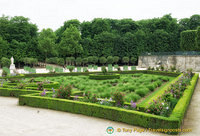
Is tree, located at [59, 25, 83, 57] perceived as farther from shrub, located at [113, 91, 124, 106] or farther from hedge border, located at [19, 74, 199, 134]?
shrub, located at [113, 91, 124, 106]

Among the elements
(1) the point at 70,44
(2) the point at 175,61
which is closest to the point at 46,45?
(1) the point at 70,44

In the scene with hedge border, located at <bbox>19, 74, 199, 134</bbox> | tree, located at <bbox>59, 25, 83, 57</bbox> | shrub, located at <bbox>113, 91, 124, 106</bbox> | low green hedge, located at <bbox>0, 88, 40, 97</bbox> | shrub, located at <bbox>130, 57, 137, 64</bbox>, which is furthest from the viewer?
shrub, located at <bbox>130, 57, 137, 64</bbox>

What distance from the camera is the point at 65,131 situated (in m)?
6.16

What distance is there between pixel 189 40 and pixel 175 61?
12147 millimetres

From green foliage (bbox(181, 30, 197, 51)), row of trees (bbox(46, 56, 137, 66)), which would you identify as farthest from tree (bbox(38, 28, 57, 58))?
green foliage (bbox(181, 30, 197, 51))

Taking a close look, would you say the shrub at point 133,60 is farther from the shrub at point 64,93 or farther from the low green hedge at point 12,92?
the shrub at point 64,93

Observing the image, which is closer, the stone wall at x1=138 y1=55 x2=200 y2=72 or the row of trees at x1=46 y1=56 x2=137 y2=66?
the stone wall at x1=138 y1=55 x2=200 y2=72

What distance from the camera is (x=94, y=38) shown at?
174 feet

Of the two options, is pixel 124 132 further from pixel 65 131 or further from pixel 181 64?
pixel 181 64

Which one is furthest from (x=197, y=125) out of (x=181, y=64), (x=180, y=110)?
(x=181, y=64)

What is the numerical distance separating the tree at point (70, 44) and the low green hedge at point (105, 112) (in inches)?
1522

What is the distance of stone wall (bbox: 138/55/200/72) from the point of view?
106ft

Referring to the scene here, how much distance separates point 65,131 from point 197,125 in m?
4.35

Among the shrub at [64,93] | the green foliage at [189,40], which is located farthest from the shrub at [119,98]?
the green foliage at [189,40]
